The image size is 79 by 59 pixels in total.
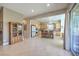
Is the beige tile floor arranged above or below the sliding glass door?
below

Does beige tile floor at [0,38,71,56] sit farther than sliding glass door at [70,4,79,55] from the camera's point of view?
Yes

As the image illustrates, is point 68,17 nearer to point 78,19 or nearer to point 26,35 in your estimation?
point 78,19

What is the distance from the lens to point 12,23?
8.62 m

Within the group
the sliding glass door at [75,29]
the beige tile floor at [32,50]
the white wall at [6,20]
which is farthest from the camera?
the white wall at [6,20]

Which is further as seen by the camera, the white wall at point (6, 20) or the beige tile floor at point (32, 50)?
the white wall at point (6, 20)

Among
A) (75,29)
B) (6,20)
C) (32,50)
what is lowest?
(32,50)

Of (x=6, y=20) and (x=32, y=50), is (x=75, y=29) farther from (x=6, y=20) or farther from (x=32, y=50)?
(x=6, y=20)

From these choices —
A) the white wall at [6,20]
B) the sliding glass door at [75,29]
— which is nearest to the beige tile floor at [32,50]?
the sliding glass door at [75,29]

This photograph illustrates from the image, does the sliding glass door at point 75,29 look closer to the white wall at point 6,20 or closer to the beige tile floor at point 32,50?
the beige tile floor at point 32,50

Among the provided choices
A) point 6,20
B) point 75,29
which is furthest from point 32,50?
point 6,20

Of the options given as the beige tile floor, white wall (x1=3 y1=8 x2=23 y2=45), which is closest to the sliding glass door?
the beige tile floor

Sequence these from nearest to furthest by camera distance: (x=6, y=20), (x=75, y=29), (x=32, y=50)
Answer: (x=75, y=29)
(x=32, y=50)
(x=6, y=20)

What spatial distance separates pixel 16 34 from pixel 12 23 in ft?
3.80

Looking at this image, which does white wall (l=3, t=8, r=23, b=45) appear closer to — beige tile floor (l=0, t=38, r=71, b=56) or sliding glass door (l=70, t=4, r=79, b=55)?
beige tile floor (l=0, t=38, r=71, b=56)
